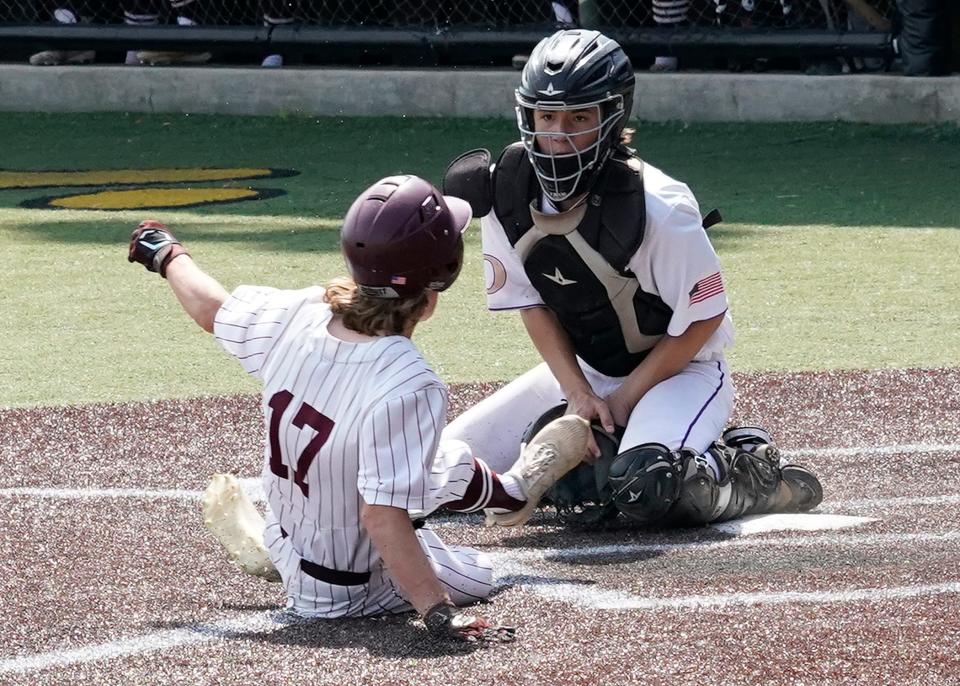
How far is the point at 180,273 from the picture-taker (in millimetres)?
3693

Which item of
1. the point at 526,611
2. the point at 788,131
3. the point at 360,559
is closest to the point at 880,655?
the point at 526,611

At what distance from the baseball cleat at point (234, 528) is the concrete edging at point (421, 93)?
26.4ft

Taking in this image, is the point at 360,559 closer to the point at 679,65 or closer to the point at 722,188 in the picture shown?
the point at 722,188

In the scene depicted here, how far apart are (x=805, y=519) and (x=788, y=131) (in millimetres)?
7191

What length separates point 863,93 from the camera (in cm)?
1105

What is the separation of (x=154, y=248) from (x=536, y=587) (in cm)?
112

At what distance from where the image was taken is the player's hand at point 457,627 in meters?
3.19

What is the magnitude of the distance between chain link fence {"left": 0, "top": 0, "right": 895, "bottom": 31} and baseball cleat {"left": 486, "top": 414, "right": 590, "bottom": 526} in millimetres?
7998

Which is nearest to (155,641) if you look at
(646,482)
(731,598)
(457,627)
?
(457,627)

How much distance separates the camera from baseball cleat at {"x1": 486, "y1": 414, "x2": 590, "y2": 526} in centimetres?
376

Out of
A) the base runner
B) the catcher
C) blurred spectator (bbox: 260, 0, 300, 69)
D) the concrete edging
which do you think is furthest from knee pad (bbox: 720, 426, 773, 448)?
blurred spectator (bbox: 260, 0, 300, 69)

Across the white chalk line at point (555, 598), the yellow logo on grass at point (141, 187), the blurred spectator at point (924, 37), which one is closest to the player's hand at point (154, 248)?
the white chalk line at point (555, 598)

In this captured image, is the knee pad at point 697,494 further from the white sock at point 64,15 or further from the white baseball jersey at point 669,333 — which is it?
the white sock at point 64,15

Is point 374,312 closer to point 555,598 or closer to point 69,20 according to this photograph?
point 555,598
